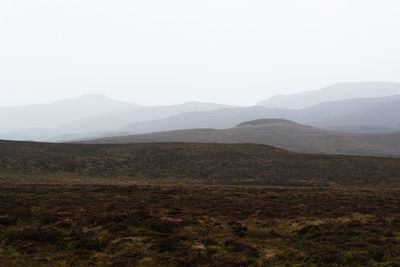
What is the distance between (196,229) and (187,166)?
3217 cm

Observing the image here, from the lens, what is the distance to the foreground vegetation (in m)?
12.6

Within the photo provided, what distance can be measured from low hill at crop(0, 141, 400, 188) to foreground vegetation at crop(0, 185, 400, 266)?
560 inches

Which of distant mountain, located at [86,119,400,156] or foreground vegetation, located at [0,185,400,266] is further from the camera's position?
distant mountain, located at [86,119,400,156]

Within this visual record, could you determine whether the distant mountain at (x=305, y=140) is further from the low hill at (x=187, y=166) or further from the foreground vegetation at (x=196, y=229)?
the foreground vegetation at (x=196, y=229)

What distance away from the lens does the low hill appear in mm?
39969

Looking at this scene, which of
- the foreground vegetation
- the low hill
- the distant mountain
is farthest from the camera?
the distant mountain

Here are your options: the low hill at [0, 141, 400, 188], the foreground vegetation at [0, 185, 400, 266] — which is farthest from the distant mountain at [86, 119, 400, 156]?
the foreground vegetation at [0, 185, 400, 266]

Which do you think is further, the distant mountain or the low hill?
the distant mountain

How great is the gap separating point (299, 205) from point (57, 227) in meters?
17.5

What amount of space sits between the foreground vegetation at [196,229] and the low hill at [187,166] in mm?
14216

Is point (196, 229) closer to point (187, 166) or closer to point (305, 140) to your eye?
point (187, 166)

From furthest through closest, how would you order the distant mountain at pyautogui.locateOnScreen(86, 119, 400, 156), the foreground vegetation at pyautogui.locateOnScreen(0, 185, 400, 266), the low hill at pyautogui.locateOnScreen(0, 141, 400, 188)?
the distant mountain at pyautogui.locateOnScreen(86, 119, 400, 156) < the low hill at pyautogui.locateOnScreen(0, 141, 400, 188) < the foreground vegetation at pyautogui.locateOnScreen(0, 185, 400, 266)

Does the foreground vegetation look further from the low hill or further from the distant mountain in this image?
the distant mountain

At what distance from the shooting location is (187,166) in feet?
160
